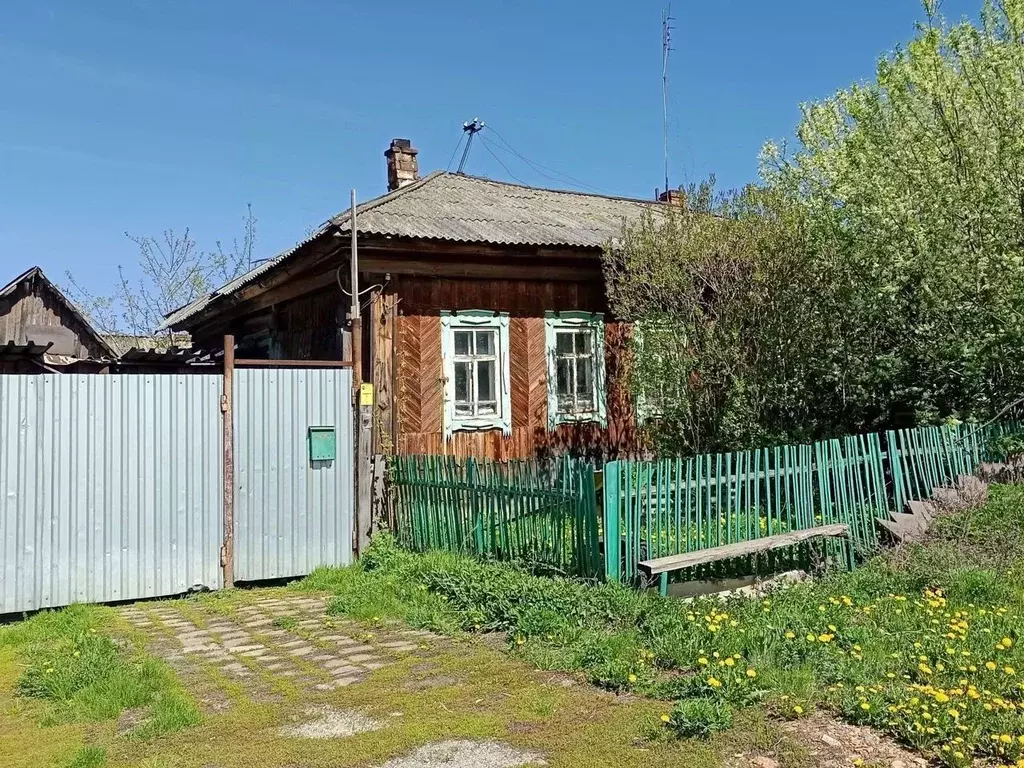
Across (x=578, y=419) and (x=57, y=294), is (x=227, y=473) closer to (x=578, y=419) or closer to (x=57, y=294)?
(x=578, y=419)

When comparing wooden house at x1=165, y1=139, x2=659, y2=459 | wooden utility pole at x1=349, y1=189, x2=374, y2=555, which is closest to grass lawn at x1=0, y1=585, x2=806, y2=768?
wooden utility pole at x1=349, y1=189, x2=374, y2=555

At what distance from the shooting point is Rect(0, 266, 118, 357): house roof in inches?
669

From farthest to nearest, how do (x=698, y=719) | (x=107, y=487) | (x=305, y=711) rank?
(x=107, y=487)
(x=305, y=711)
(x=698, y=719)

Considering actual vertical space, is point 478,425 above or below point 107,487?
above

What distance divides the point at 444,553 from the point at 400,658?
2405mm

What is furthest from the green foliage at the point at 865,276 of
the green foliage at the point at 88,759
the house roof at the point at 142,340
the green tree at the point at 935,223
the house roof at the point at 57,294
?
the house roof at the point at 142,340

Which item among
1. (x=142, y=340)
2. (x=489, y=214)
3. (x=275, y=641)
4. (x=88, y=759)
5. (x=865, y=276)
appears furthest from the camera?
(x=142, y=340)

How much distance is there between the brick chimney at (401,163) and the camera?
1446 centimetres

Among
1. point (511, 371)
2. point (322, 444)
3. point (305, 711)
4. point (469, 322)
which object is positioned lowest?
point (305, 711)

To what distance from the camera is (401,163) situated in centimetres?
1452

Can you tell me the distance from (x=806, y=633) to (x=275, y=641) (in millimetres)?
3542

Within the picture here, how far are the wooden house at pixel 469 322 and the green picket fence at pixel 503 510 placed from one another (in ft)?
4.24

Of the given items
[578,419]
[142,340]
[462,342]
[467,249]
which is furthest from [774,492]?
[142,340]

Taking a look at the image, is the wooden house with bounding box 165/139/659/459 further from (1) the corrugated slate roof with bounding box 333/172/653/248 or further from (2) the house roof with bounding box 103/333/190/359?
(2) the house roof with bounding box 103/333/190/359
